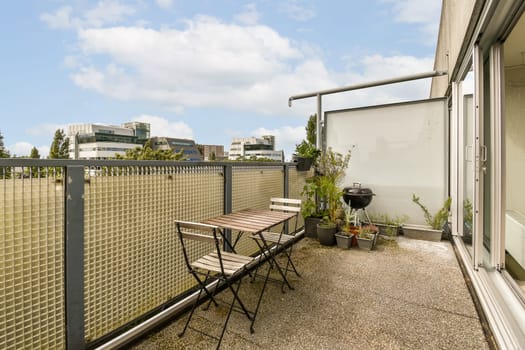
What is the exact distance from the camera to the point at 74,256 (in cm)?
157

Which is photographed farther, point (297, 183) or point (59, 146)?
point (59, 146)

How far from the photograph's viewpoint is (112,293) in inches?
71.1

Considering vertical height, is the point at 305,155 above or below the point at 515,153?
above

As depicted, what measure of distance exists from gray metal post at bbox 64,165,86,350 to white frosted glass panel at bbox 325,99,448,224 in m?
4.61

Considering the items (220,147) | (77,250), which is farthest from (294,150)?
(220,147)

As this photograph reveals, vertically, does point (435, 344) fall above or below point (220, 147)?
below

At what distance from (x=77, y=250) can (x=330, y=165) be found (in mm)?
4250

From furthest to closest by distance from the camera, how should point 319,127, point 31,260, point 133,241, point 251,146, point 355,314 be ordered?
point 251,146 → point 319,127 → point 355,314 → point 133,241 → point 31,260

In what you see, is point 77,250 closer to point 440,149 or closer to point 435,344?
point 435,344

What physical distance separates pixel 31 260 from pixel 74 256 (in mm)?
194

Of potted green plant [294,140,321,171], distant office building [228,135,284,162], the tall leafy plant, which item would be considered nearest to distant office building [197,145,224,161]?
distant office building [228,135,284,162]

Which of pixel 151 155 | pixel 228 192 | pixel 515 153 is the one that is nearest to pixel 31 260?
pixel 228 192

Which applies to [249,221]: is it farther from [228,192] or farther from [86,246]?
[86,246]

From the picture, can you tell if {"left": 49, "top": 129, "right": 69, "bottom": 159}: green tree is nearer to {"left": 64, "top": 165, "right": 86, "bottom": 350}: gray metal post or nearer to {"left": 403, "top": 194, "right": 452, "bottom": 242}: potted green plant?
{"left": 64, "top": 165, "right": 86, "bottom": 350}: gray metal post
